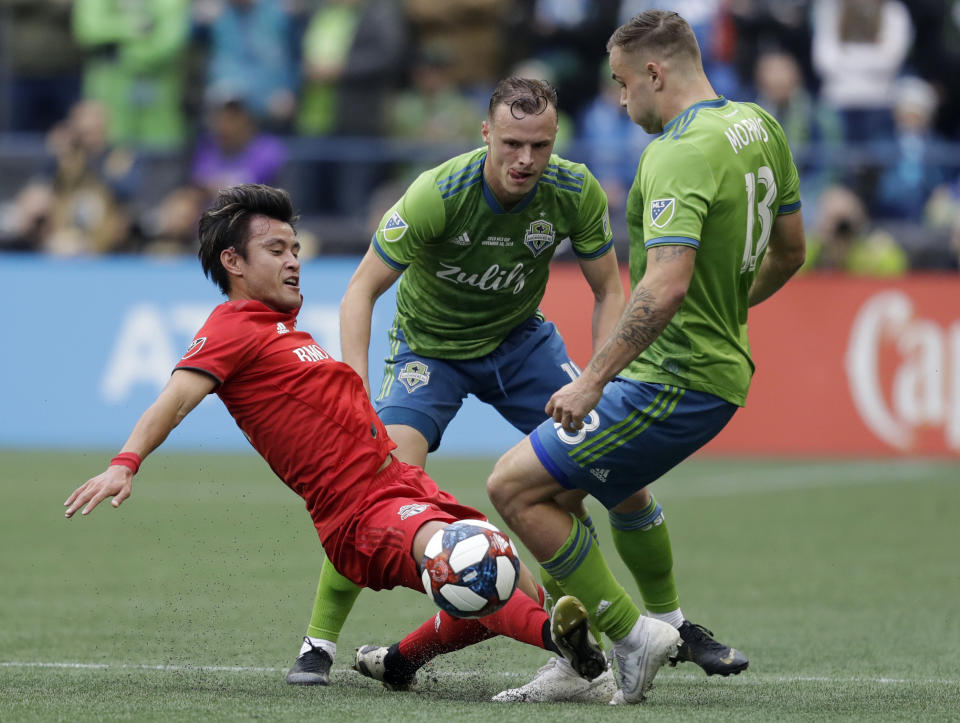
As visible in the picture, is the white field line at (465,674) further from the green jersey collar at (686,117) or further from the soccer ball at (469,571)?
the green jersey collar at (686,117)

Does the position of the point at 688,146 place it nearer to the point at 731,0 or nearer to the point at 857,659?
the point at 857,659

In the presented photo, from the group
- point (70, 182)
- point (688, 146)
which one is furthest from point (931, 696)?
point (70, 182)

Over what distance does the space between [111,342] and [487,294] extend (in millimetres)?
8556

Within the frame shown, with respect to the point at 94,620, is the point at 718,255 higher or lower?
higher

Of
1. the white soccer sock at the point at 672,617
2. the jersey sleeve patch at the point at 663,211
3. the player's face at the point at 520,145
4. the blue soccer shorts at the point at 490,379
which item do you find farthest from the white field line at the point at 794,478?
the jersey sleeve patch at the point at 663,211

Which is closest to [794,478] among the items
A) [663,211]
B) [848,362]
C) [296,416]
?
[848,362]

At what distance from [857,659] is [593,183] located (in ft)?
6.97

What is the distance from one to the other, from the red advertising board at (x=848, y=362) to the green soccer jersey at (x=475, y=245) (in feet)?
24.7

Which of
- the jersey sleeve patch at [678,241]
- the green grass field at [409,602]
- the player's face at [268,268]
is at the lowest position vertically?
the green grass field at [409,602]

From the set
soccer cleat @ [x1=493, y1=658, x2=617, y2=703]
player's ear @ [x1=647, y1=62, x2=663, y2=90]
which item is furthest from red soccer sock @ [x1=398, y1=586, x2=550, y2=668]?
player's ear @ [x1=647, y1=62, x2=663, y2=90]

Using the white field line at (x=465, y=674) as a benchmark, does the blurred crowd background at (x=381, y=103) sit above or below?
above

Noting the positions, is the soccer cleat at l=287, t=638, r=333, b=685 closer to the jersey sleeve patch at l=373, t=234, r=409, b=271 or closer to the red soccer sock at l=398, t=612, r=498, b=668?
the red soccer sock at l=398, t=612, r=498, b=668

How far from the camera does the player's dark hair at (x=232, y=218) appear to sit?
5508 mm

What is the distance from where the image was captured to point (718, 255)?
5383mm
